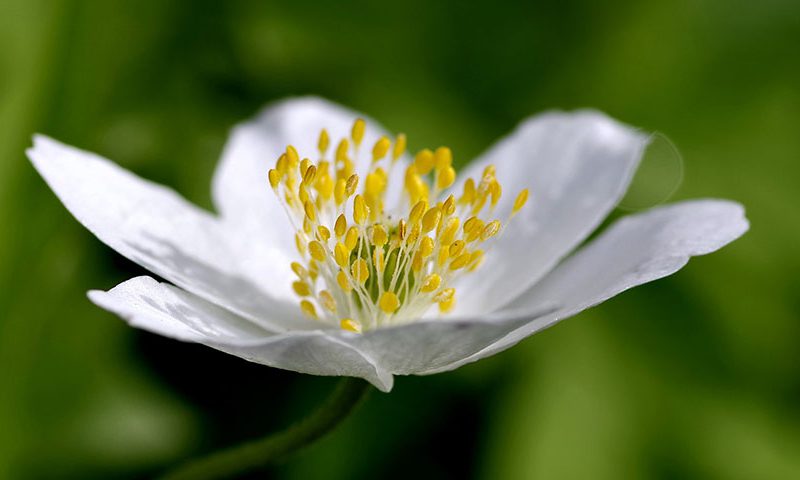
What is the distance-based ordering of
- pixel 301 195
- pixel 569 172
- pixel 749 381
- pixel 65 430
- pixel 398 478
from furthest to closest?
pixel 749 381
pixel 398 478
pixel 65 430
pixel 569 172
pixel 301 195

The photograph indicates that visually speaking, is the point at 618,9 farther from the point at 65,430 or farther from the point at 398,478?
the point at 65,430

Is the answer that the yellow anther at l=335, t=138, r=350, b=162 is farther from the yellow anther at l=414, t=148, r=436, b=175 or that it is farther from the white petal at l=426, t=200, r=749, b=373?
the white petal at l=426, t=200, r=749, b=373

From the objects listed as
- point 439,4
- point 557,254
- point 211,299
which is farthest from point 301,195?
point 439,4

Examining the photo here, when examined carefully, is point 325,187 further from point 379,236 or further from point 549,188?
point 549,188

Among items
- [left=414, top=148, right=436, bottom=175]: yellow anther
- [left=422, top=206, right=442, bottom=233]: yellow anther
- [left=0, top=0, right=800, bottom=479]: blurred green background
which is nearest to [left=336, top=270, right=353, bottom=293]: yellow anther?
[left=422, top=206, right=442, bottom=233]: yellow anther

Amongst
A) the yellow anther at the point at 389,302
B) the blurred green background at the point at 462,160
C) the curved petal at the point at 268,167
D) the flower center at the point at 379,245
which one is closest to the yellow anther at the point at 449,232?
the flower center at the point at 379,245

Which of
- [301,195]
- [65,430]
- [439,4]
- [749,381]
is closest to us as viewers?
[301,195]

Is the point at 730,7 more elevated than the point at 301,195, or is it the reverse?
the point at 730,7
